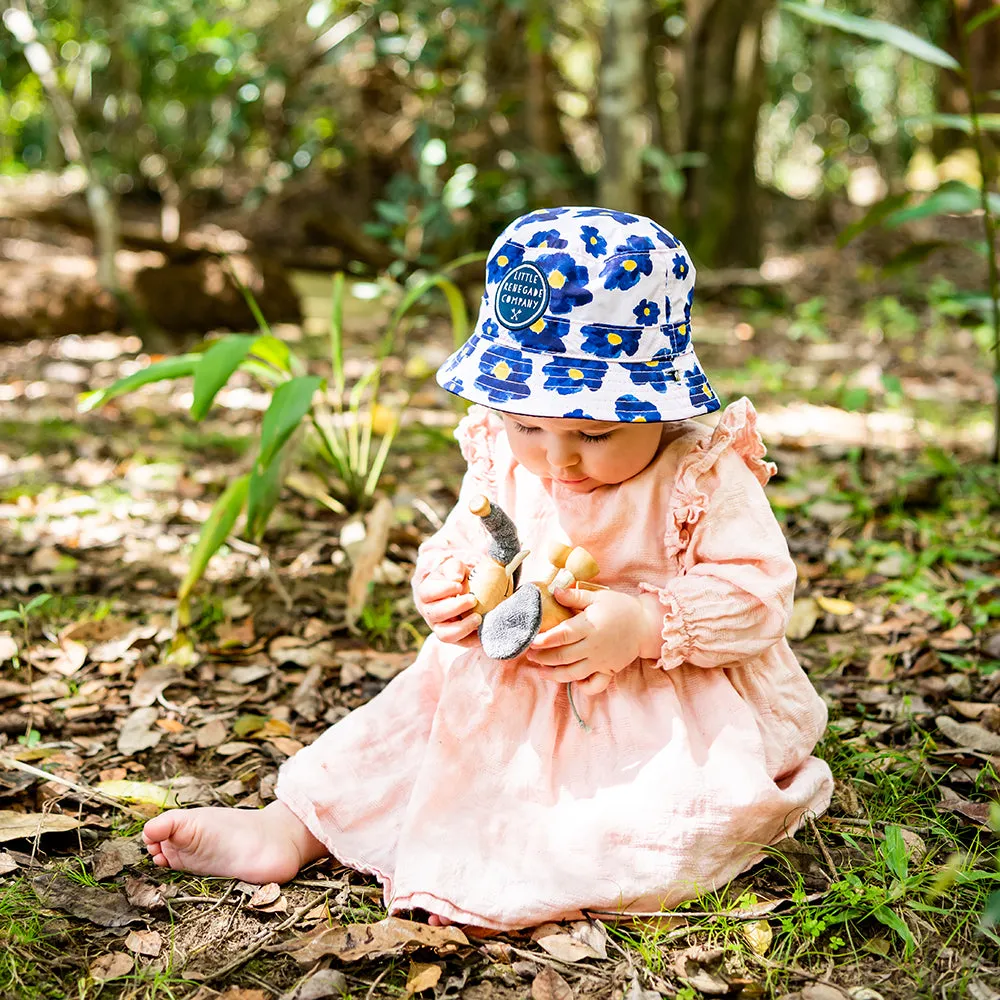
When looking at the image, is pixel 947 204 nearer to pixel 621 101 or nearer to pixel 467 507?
pixel 621 101

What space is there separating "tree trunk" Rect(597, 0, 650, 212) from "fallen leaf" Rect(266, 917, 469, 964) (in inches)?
135

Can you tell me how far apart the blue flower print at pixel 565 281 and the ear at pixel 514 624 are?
41 centimetres

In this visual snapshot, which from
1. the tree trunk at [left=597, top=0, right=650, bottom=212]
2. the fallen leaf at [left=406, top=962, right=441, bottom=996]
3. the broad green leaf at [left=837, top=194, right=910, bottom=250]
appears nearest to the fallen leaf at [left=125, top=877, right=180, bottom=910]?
the fallen leaf at [left=406, top=962, right=441, bottom=996]

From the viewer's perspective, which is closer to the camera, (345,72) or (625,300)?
(625,300)

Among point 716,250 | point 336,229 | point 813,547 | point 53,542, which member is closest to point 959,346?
point 716,250

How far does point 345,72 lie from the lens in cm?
661

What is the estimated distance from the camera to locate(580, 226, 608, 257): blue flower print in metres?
1.50

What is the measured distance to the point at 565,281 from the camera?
149cm

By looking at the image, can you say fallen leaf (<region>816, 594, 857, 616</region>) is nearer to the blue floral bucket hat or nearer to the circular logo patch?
the blue floral bucket hat

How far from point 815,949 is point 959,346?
179 inches

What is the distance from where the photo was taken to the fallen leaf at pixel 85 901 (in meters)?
1.60

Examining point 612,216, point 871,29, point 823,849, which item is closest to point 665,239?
point 612,216

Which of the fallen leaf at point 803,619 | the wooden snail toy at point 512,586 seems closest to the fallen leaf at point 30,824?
the wooden snail toy at point 512,586

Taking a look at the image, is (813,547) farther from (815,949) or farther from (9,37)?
(9,37)
